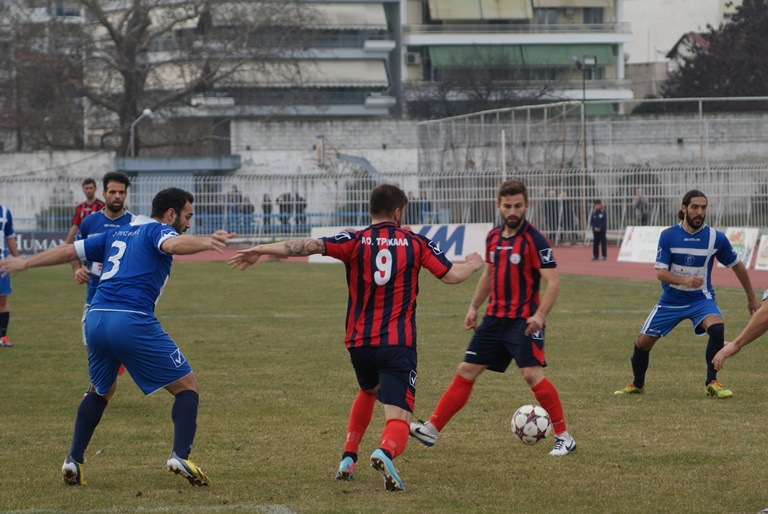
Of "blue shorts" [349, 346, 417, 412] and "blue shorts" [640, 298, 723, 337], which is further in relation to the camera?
"blue shorts" [640, 298, 723, 337]

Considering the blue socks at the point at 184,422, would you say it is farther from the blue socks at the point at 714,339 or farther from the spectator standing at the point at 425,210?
the spectator standing at the point at 425,210

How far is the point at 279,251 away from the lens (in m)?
6.84

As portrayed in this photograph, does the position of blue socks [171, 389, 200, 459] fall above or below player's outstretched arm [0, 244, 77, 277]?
below

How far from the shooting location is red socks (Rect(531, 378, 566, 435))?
26.1 feet

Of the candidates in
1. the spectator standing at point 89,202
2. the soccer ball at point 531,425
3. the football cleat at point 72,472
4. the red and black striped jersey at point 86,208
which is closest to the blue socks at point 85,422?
the football cleat at point 72,472

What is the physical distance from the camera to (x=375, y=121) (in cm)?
5284

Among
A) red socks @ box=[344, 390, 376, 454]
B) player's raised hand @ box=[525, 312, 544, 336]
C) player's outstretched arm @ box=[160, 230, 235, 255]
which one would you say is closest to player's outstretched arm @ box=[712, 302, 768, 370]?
player's raised hand @ box=[525, 312, 544, 336]

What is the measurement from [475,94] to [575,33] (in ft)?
50.0

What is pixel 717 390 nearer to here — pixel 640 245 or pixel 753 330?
pixel 753 330

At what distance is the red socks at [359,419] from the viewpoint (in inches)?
283

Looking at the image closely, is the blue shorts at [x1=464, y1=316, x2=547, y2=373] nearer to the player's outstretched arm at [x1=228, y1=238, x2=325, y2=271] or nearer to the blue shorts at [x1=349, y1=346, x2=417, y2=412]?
the blue shorts at [x1=349, y1=346, x2=417, y2=412]

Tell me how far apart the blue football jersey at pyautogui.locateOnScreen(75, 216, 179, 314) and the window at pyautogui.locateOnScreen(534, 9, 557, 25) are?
73.9m

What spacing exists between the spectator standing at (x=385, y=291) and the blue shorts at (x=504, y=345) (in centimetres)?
111

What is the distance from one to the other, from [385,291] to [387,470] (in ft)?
3.69
